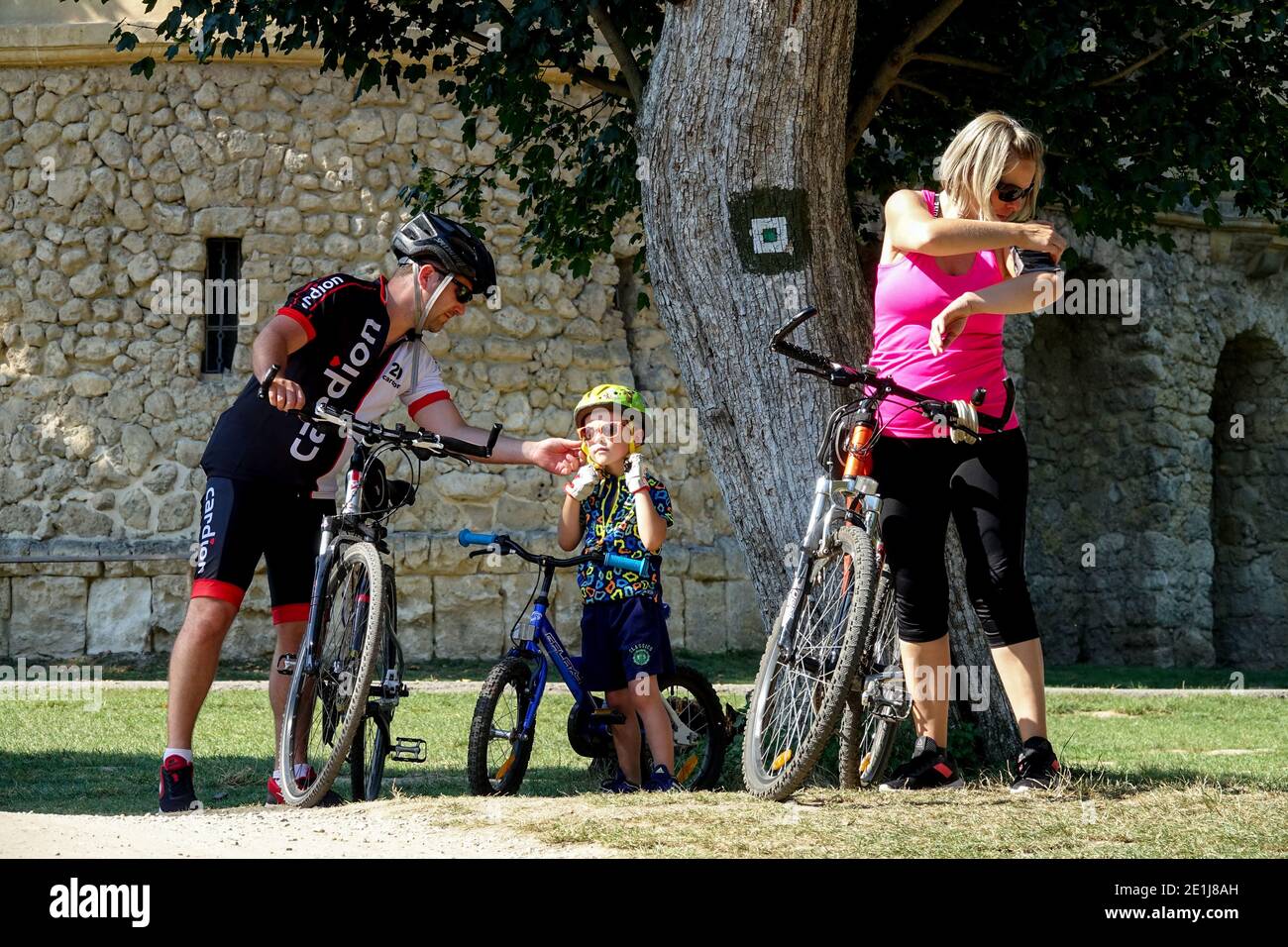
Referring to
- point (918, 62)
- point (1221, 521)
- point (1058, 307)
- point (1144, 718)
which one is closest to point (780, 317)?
point (918, 62)

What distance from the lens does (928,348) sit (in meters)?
4.55

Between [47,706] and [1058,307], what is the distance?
9.57 metres

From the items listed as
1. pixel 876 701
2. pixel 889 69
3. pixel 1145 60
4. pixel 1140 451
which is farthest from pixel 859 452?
pixel 1140 451

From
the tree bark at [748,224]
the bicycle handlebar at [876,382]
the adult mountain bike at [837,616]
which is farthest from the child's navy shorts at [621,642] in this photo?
the bicycle handlebar at [876,382]

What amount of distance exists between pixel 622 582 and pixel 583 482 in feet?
1.34

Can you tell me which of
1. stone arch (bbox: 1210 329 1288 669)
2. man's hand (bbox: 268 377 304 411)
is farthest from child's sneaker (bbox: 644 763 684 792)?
stone arch (bbox: 1210 329 1288 669)

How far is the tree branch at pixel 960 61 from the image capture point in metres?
6.77

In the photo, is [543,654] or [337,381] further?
[543,654]

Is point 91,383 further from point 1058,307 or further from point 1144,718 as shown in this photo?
point 1058,307

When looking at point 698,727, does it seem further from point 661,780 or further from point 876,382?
point 876,382

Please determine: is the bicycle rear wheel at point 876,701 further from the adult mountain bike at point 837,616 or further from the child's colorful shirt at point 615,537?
the child's colorful shirt at point 615,537

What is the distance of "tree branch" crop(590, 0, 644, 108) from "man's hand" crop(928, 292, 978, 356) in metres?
2.57

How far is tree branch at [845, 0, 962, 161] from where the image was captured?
6469 mm

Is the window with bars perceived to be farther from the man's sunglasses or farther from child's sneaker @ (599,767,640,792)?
the man's sunglasses
